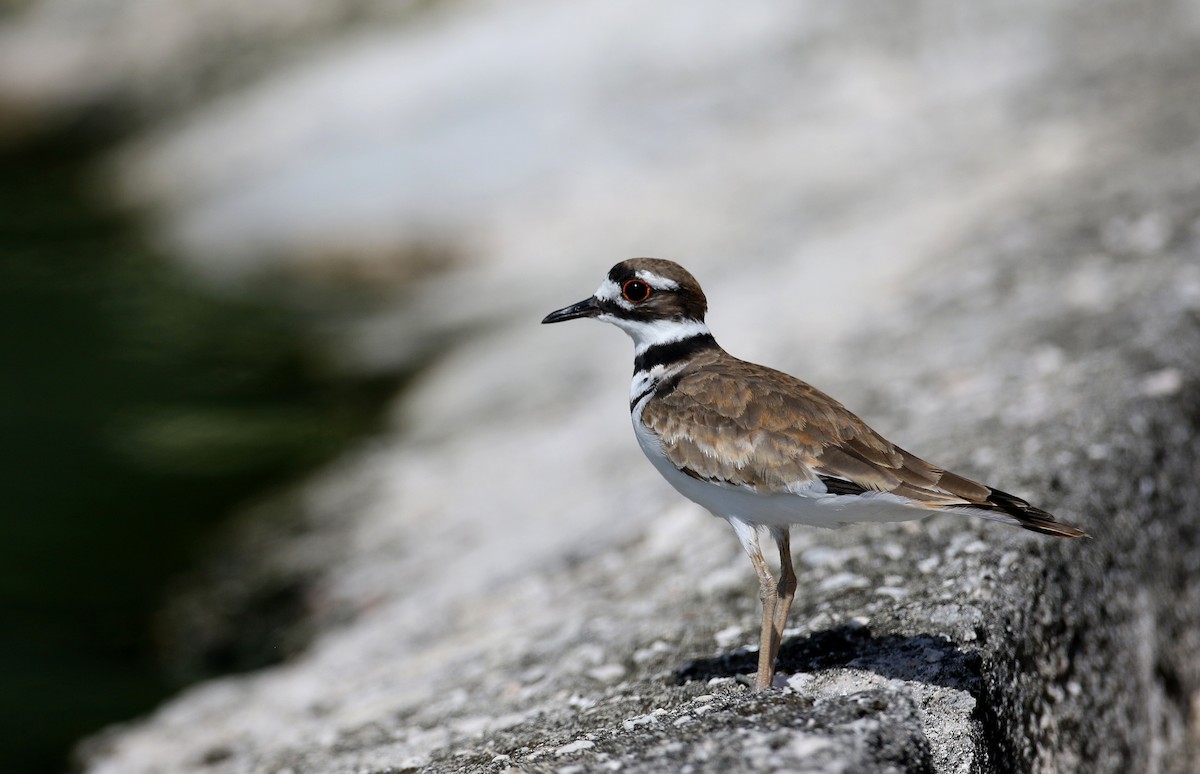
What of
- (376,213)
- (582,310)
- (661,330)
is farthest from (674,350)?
(376,213)

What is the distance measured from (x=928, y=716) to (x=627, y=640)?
222 centimetres

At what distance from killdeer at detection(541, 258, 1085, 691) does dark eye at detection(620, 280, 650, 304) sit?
1 cm

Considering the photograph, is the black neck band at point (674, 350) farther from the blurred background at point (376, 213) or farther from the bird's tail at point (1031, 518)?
the blurred background at point (376, 213)

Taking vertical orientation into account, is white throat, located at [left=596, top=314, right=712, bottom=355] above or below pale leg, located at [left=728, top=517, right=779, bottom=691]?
above

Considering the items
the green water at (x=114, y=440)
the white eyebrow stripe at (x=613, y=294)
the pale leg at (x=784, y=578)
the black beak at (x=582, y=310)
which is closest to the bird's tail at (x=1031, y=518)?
the pale leg at (x=784, y=578)

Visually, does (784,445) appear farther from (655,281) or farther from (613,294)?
(613,294)

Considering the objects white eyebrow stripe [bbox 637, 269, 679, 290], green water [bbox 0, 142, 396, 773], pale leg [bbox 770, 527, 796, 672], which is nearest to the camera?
pale leg [bbox 770, 527, 796, 672]

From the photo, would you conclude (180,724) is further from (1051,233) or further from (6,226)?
(6,226)

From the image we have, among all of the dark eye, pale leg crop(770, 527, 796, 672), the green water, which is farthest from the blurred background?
pale leg crop(770, 527, 796, 672)

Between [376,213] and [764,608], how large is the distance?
14.4 m

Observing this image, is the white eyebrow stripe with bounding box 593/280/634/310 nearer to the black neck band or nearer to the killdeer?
the killdeer

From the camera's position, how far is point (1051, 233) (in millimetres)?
12078

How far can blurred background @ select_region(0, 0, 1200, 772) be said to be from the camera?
1236 centimetres

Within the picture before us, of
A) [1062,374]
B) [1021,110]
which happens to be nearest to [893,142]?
[1021,110]
